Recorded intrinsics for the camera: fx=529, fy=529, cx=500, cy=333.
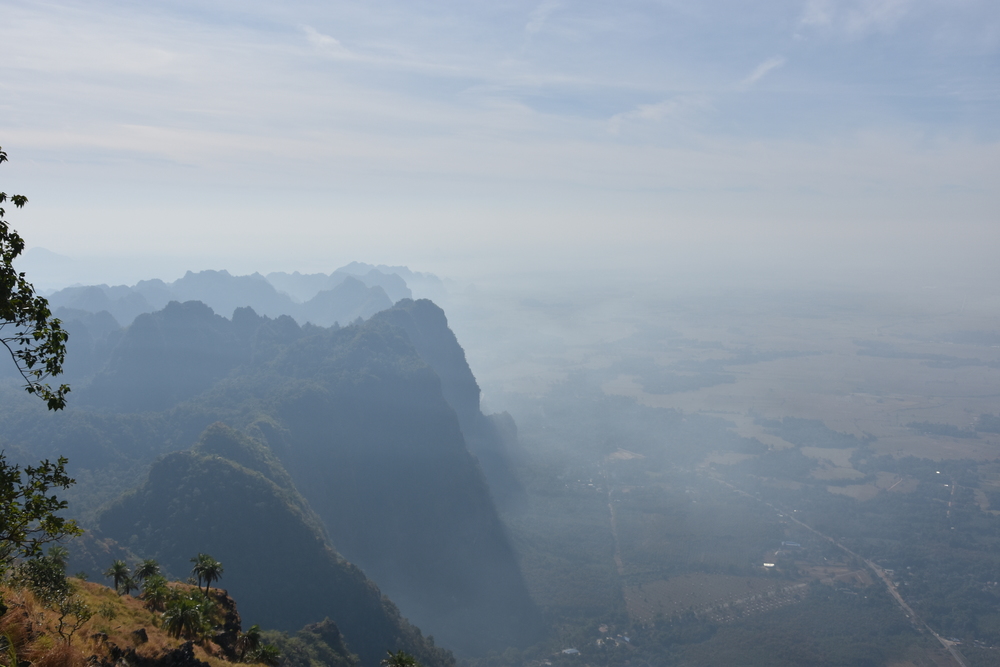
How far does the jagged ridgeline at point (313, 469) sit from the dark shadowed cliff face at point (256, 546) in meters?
0.17

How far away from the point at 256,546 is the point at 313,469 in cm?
2868

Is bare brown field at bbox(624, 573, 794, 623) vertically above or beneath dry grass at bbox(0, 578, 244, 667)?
beneath

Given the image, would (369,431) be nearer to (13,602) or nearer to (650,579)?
(650,579)

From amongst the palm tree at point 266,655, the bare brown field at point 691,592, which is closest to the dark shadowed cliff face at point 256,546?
the palm tree at point 266,655

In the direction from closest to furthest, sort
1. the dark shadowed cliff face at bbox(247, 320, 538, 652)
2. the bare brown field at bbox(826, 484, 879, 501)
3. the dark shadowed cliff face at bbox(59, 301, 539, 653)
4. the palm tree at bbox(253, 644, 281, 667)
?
the palm tree at bbox(253, 644, 281, 667), the dark shadowed cliff face at bbox(59, 301, 539, 653), the dark shadowed cliff face at bbox(247, 320, 538, 652), the bare brown field at bbox(826, 484, 879, 501)

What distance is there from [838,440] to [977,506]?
137 feet

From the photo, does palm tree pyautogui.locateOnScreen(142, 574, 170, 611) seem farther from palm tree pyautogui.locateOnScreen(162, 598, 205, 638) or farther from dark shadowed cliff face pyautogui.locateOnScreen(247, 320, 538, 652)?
dark shadowed cliff face pyautogui.locateOnScreen(247, 320, 538, 652)

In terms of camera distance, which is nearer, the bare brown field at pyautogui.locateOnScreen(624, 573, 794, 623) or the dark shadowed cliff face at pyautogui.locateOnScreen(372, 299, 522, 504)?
the bare brown field at pyautogui.locateOnScreen(624, 573, 794, 623)

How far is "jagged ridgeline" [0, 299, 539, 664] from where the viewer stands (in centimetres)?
6319

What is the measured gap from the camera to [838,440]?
511ft

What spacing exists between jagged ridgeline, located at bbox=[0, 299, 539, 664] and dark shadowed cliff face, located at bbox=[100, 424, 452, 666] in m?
0.17

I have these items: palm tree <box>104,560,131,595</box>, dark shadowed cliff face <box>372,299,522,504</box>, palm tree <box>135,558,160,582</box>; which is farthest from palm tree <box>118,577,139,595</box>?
dark shadowed cliff face <box>372,299,522,504</box>

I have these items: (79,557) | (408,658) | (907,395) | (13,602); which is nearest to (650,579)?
(408,658)

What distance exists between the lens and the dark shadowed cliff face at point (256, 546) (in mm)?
61094
